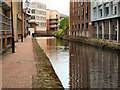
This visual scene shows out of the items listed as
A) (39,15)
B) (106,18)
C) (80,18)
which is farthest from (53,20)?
(106,18)

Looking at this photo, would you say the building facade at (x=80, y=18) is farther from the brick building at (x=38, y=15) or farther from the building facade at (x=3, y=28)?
the brick building at (x=38, y=15)

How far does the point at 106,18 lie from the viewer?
132 ft

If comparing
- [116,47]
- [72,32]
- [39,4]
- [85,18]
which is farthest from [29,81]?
[39,4]

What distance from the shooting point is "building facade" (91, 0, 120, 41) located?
118ft

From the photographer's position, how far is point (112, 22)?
43.2m

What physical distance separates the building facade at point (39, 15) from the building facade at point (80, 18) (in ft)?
187

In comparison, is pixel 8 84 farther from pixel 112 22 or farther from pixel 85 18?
pixel 85 18

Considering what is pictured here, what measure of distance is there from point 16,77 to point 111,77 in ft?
15.2

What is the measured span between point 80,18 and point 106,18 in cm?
2069

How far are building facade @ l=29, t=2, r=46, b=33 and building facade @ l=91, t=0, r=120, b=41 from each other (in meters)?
80.4

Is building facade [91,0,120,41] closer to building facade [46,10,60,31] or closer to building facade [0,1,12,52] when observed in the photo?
building facade [0,1,12,52]

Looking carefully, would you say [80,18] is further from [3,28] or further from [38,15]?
[38,15]

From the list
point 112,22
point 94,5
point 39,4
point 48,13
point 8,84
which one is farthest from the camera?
point 48,13

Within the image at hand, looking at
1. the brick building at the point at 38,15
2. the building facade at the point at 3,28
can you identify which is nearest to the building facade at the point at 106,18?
the building facade at the point at 3,28
